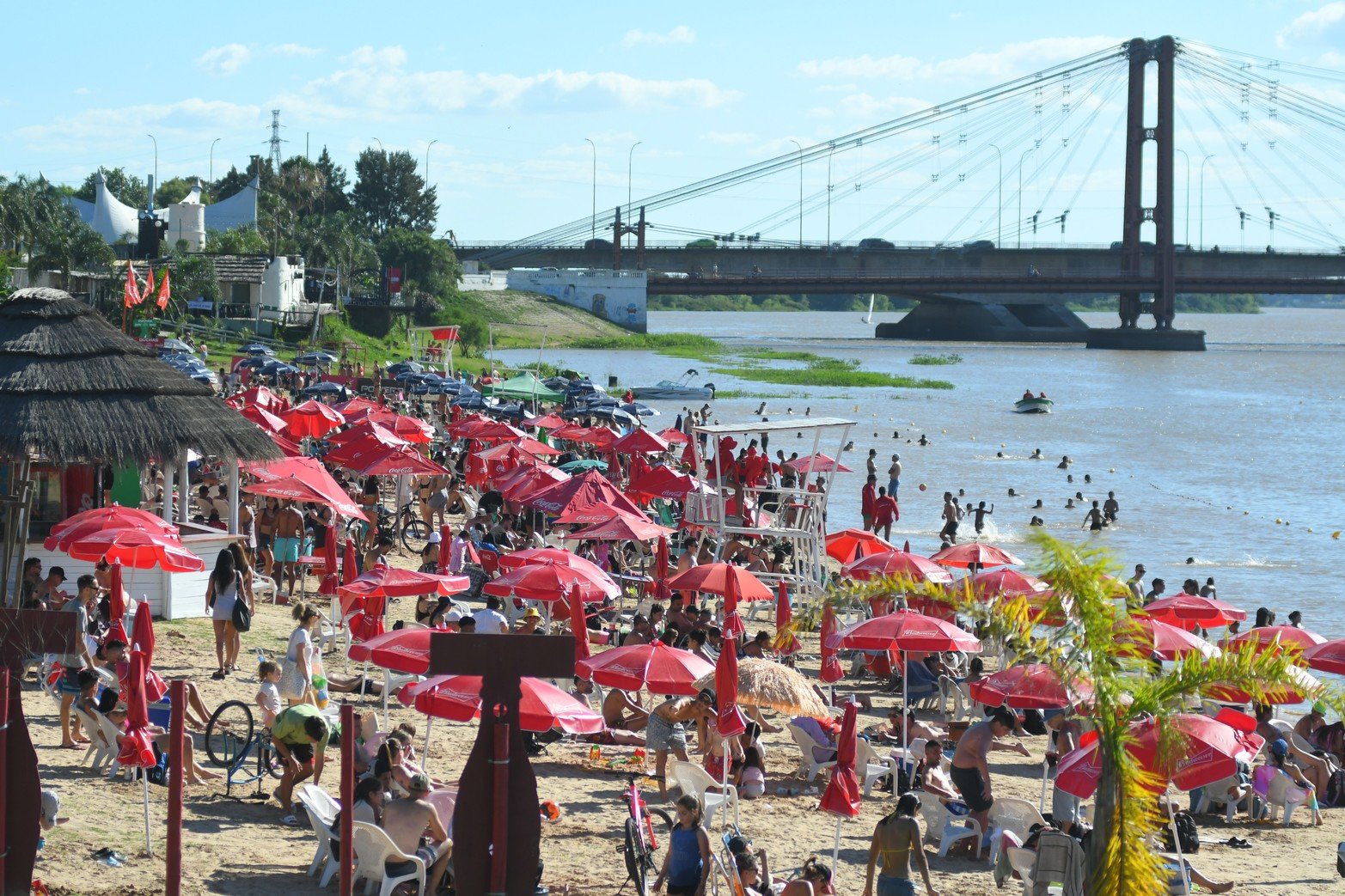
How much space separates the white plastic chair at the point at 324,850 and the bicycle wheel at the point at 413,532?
13.1 meters

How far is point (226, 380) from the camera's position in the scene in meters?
40.3

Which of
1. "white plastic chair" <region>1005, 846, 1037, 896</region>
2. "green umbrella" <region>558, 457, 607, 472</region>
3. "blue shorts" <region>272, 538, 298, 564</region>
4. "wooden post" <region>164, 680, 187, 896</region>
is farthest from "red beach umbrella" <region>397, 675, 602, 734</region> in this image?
"green umbrella" <region>558, 457, 607, 472</region>

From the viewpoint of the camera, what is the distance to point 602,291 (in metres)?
109

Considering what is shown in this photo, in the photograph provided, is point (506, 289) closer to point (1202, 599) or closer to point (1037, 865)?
point (1202, 599)

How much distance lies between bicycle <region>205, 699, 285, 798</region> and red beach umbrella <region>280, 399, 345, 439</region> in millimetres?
13603

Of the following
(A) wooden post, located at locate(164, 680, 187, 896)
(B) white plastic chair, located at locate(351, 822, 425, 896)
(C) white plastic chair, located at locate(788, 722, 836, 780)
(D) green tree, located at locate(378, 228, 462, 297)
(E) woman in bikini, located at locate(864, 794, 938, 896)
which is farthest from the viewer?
(D) green tree, located at locate(378, 228, 462, 297)

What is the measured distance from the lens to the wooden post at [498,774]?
5266 millimetres

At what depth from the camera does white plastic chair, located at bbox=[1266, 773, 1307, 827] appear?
12.2m

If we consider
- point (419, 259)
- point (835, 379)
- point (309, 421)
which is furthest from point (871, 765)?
point (419, 259)

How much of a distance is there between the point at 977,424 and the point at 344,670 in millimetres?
48813

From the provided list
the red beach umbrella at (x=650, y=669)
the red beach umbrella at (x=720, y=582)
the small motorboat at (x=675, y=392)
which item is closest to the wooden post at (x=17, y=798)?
the red beach umbrella at (x=650, y=669)

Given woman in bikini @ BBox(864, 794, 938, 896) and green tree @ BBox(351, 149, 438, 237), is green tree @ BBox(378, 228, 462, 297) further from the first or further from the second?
woman in bikini @ BBox(864, 794, 938, 896)

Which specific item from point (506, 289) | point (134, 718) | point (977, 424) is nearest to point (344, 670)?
point (134, 718)

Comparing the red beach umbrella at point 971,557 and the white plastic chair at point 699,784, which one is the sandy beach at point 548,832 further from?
the red beach umbrella at point 971,557
